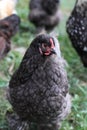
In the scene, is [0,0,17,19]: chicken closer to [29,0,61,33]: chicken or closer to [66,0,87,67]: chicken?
[29,0,61,33]: chicken

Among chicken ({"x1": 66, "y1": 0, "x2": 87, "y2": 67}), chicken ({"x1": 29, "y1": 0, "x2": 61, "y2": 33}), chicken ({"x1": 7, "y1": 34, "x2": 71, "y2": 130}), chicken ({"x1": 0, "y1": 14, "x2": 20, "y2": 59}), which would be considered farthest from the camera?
chicken ({"x1": 29, "y1": 0, "x2": 61, "y2": 33})

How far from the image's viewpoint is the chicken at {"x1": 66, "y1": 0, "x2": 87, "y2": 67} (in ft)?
18.4

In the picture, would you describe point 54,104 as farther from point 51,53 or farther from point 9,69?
point 9,69

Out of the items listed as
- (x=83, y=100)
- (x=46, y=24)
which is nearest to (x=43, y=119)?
(x=83, y=100)

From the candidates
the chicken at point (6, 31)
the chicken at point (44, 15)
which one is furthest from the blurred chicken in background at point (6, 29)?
the chicken at point (44, 15)

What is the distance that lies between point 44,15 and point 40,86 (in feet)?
12.2

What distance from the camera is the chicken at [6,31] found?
17.9 feet

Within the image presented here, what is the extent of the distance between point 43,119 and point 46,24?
373 cm

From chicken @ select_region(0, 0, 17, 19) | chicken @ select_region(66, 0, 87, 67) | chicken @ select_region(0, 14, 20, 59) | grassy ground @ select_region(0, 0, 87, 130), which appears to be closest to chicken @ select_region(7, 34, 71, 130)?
grassy ground @ select_region(0, 0, 87, 130)

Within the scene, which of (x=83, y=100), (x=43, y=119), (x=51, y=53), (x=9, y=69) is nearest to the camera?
(x=51, y=53)

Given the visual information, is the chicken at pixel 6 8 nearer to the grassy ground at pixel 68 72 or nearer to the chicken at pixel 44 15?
the grassy ground at pixel 68 72

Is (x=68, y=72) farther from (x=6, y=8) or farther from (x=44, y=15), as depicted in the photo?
A: (x=44, y=15)

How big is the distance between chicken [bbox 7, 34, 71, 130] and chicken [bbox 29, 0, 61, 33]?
3.58 meters

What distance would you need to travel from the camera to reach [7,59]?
6.09 metres
